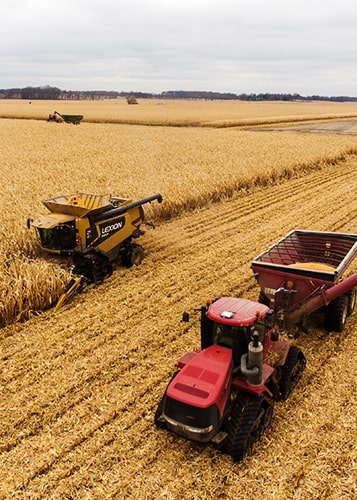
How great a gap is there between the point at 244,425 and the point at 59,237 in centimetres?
515

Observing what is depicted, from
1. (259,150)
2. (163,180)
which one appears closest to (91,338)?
(163,180)

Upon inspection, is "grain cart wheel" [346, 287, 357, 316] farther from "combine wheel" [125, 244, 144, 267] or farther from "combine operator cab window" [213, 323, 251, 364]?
"combine wheel" [125, 244, 144, 267]

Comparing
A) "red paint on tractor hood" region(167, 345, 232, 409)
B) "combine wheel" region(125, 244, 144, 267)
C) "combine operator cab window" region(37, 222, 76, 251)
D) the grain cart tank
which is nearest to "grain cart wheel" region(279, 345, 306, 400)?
the grain cart tank

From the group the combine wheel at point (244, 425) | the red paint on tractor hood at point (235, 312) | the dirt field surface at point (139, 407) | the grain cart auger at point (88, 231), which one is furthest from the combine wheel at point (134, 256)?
the combine wheel at point (244, 425)

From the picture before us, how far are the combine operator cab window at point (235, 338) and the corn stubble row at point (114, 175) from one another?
13.3ft

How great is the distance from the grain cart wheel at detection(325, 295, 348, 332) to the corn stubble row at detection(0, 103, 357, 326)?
468 centimetres

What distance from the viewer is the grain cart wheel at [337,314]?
681 centimetres

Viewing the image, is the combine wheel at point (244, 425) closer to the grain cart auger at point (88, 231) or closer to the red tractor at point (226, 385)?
the red tractor at point (226, 385)

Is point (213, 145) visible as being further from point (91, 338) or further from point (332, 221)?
point (91, 338)

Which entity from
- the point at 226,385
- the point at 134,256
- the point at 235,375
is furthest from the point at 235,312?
the point at 134,256

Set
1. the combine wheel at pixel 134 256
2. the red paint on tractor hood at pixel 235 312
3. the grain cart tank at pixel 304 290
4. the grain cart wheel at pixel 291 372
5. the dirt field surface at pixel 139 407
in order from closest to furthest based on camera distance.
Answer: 1. the dirt field surface at pixel 139 407
2. the red paint on tractor hood at pixel 235 312
3. the grain cart wheel at pixel 291 372
4. the grain cart tank at pixel 304 290
5. the combine wheel at pixel 134 256

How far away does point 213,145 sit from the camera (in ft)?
86.3

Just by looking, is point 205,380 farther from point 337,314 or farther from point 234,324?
point 337,314

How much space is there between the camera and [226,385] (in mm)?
4520
